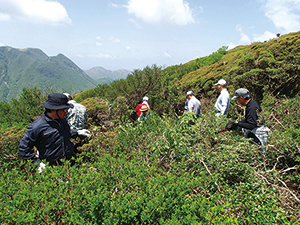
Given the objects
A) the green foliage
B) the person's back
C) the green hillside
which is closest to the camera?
the person's back

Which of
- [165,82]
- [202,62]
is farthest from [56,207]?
[202,62]

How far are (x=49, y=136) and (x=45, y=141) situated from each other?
89 mm

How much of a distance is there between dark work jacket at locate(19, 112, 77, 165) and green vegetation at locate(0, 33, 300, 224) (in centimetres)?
23

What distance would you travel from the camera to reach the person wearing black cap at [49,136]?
2.27m

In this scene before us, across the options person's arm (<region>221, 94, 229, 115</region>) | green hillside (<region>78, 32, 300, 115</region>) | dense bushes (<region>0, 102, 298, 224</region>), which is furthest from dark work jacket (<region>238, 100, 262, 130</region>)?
green hillside (<region>78, 32, 300, 115</region>)

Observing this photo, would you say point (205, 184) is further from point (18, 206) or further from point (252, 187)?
point (18, 206)

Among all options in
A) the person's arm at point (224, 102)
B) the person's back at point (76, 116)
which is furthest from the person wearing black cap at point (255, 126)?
the person's back at point (76, 116)

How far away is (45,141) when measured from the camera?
2342 millimetres

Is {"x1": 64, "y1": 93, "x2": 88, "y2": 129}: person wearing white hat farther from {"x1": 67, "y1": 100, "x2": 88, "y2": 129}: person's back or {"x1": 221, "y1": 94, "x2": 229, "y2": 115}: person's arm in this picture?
{"x1": 221, "y1": 94, "x2": 229, "y2": 115}: person's arm

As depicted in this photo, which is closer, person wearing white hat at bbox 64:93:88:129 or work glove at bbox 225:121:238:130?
work glove at bbox 225:121:238:130

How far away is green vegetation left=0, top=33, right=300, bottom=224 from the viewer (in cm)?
136

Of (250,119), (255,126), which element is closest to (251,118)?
(250,119)

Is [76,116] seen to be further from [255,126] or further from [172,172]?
[255,126]

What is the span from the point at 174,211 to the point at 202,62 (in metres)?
11.2
